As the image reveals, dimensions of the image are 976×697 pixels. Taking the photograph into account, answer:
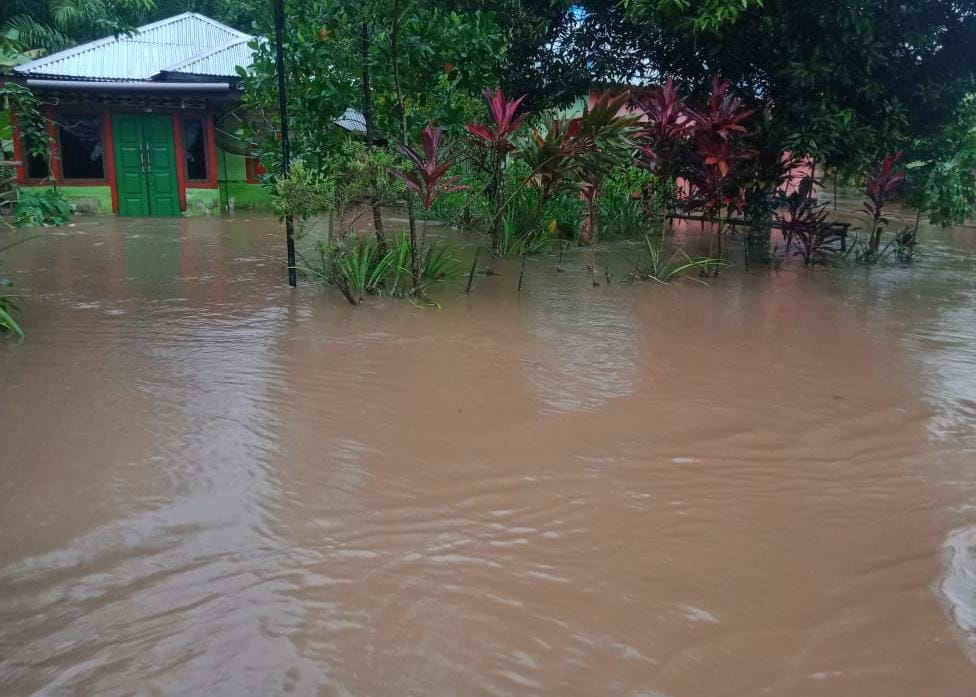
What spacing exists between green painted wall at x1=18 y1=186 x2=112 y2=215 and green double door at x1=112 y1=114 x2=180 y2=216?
8.8 inches

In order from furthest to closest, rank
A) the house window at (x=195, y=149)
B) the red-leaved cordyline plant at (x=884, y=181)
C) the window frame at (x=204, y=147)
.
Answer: the house window at (x=195, y=149) → the window frame at (x=204, y=147) → the red-leaved cordyline plant at (x=884, y=181)

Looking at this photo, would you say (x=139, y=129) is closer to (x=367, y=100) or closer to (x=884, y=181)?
(x=367, y=100)

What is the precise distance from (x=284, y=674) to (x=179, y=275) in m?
6.80

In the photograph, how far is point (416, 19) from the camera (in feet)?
22.7

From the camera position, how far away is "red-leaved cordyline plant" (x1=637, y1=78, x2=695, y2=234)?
7988 mm

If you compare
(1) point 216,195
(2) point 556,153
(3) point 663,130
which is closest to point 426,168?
(2) point 556,153

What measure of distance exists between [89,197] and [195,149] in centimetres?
196

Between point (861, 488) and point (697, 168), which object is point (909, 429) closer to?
→ point (861, 488)

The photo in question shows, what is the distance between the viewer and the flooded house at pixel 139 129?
1339 cm

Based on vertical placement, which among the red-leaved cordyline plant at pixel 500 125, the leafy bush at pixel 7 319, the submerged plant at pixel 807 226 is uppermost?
the red-leaved cordyline plant at pixel 500 125

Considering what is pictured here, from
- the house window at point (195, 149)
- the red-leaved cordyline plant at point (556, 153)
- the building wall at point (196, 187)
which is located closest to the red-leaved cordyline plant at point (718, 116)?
the red-leaved cordyline plant at point (556, 153)

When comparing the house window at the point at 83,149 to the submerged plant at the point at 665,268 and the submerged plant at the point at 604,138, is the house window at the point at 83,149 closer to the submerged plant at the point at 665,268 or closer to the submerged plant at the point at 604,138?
the submerged plant at the point at 665,268

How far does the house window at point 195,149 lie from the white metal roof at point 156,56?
0.96 m

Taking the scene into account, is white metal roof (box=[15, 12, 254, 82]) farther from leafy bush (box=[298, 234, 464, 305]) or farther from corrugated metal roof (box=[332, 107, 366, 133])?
leafy bush (box=[298, 234, 464, 305])
